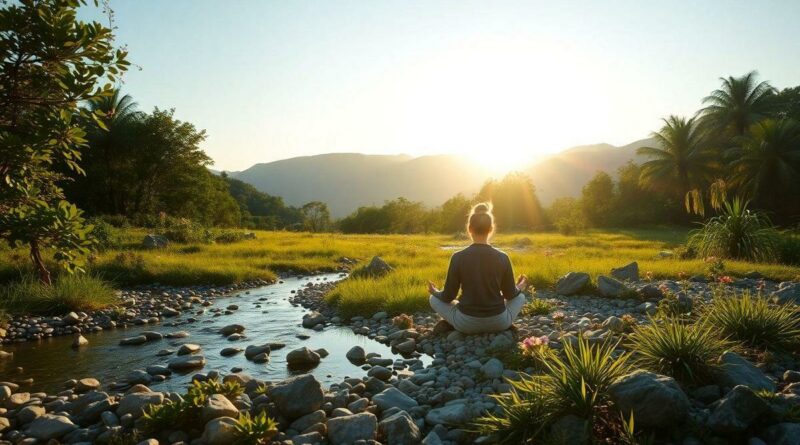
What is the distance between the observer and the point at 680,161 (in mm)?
44969

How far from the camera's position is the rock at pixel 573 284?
32.4 ft

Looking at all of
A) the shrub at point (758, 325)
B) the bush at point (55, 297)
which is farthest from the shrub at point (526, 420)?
the bush at point (55, 297)

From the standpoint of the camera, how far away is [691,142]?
149 feet

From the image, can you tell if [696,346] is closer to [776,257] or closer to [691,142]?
[776,257]

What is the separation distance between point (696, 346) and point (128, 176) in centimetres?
4467

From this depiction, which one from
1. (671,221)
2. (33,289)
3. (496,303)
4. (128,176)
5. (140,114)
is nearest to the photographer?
(496,303)

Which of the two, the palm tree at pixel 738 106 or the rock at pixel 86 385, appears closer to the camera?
the rock at pixel 86 385

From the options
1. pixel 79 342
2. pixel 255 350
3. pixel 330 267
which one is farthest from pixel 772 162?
pixel 79 342

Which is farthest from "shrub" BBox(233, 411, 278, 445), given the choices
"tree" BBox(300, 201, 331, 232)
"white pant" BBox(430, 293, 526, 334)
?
"tree" BBox(300, 201, 331, 232)

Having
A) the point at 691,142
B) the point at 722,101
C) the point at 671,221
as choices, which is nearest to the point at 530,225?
the point at 671,221

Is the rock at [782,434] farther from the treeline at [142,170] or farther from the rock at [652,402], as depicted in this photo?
the treeline at [142,170]

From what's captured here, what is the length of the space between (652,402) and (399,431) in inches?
83.9

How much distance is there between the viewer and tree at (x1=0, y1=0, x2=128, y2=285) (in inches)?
196

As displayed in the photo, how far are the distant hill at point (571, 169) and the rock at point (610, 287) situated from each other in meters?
156
